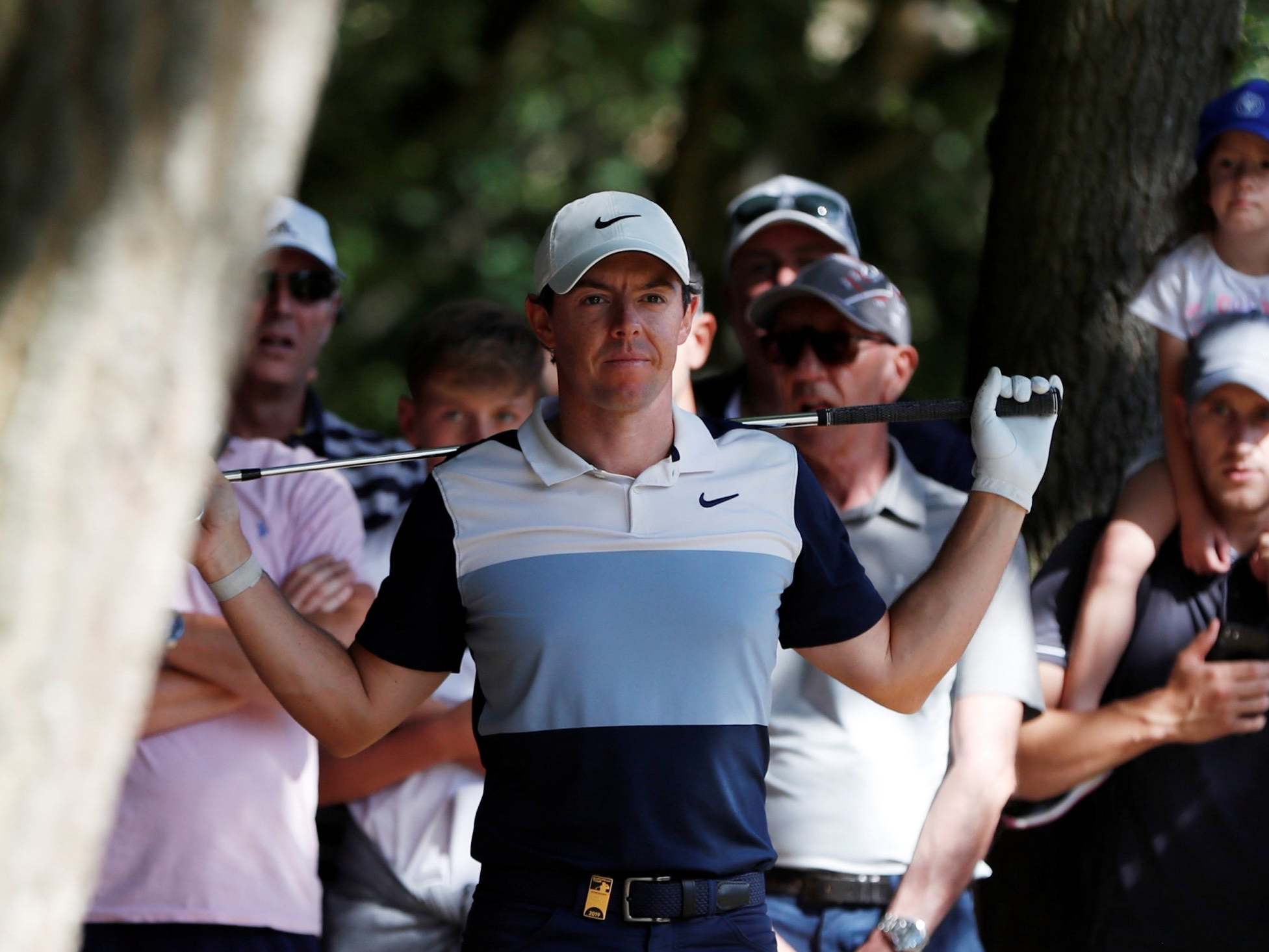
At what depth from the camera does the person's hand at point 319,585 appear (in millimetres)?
3939

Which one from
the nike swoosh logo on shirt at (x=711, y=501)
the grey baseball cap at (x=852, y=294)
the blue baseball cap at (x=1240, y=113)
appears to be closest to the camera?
the nike swoosh logo on shirt at (x=711, y=501)

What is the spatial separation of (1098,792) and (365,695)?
6.82 ft

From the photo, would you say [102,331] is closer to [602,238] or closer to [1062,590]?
[602,238]

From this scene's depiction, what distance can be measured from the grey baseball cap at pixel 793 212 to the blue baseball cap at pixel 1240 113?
1056mm

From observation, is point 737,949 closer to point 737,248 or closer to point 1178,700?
point 1178,700

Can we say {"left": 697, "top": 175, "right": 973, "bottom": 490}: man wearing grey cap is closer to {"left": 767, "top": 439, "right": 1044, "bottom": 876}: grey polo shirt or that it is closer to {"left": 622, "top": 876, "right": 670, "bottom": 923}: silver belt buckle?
{"left": 767, "top": 439, "right": 1044, "bottom": 876}: grey polo shirt

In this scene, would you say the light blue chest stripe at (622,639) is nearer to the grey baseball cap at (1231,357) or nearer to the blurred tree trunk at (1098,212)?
the grey baseball cap at (1231,357)

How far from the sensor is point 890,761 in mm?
3730

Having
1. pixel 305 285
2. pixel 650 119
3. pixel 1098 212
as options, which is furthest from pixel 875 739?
pixel 650 119

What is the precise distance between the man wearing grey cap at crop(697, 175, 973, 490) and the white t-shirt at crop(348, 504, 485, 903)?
1206mm

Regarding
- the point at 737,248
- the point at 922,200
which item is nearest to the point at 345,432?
the point at 737,248

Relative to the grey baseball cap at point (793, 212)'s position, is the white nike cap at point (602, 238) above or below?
below

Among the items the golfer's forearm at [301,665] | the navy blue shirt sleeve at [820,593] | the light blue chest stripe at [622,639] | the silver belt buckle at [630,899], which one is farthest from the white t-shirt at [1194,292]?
the golfer's forearm at [301,665]

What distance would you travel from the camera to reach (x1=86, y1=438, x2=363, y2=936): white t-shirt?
3.67m
